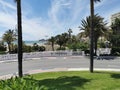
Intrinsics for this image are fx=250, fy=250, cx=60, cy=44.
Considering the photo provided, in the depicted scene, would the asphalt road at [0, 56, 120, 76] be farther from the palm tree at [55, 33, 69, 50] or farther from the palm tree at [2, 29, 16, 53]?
the palm tree at [55, 33, 69, 50]

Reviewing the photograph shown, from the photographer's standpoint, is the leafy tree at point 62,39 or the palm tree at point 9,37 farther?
the leafy tree at point 62,39

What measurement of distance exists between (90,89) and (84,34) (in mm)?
38861

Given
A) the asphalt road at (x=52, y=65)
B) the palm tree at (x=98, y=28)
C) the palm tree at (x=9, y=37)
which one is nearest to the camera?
the asphalt road at (x=52, y=65)

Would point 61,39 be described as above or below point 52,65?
above

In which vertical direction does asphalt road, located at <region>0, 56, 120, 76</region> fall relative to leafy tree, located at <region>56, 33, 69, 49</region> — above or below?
below

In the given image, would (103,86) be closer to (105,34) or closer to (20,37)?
(20,37)

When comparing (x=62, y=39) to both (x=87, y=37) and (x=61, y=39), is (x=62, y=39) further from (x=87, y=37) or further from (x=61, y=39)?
(x=87, y=37)

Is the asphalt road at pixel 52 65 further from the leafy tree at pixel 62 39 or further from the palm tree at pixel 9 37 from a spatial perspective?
the leafy tree at pixel 62 39


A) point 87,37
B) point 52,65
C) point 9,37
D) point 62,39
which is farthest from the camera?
point 62,39

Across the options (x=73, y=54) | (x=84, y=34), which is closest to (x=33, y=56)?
(x=73, y=54)

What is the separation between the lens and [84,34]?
5250 centimetres

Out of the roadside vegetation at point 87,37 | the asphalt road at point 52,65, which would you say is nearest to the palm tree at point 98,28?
the roadside vegetation at point 87,37

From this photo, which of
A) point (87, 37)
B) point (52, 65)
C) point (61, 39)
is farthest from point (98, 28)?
point (61, 39)

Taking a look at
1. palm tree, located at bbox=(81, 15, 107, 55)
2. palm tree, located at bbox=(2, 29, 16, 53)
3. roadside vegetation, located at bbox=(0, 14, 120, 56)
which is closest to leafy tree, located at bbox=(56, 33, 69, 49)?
roadside vegetation, located at bbox=(0, 14, 120, 56)
